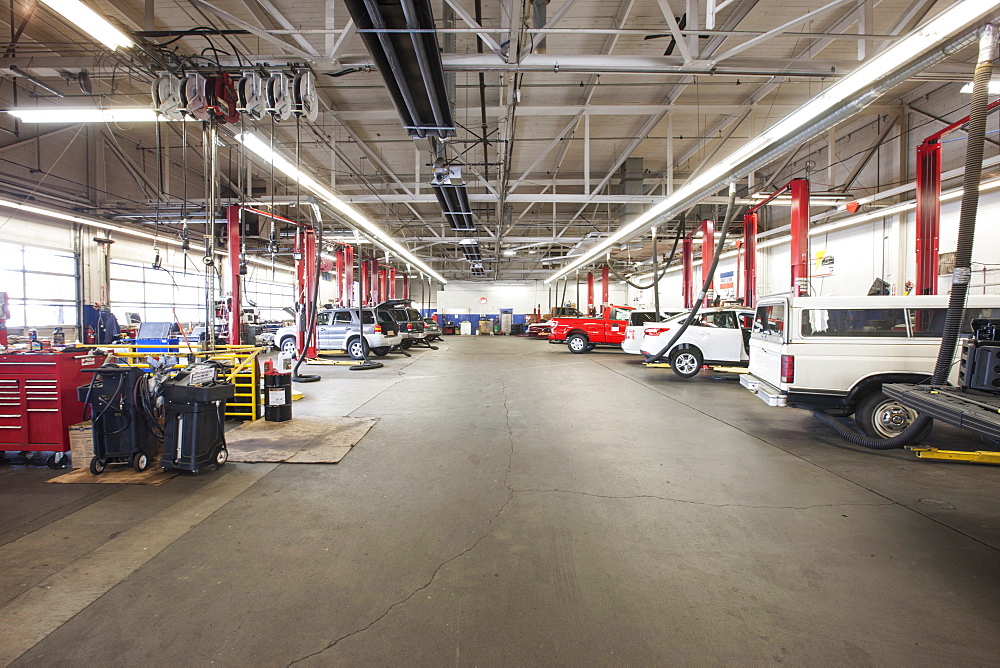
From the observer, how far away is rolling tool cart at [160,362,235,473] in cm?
397

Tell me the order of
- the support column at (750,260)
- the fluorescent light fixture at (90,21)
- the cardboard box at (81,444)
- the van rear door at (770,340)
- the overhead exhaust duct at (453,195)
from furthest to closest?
the support column at (750,260)
the overhead exhaust duct at (453,195)
the van rear door at (770,340)
the cardboard box at (81,444)
the fluorescent light fixture at (90,21)

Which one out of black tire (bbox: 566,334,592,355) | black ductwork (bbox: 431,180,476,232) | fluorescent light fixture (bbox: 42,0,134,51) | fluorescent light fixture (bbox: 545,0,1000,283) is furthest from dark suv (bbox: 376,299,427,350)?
fluorescent light fixture (bbox: 545,0,1000,283)

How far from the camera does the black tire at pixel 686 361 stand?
10.2 meters

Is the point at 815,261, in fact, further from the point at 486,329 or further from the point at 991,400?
the point at 486,329

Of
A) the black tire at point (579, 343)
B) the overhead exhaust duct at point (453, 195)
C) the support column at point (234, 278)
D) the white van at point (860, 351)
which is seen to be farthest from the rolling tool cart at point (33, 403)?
the black tire at point (579, 343)

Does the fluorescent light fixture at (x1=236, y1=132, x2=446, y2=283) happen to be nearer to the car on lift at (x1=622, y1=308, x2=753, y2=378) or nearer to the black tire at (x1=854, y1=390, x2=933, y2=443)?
the car on lift at (x1=622, y1=308, x2=753, y2=378)

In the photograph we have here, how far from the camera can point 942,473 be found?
4.12 metres

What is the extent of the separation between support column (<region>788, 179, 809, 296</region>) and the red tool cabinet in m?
12.0

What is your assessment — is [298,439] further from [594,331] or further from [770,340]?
[594,331]

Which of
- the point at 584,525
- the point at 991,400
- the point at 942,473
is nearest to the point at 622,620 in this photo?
the point at 584,525

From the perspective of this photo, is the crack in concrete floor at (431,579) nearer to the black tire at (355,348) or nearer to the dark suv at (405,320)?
the black tire at (355,348)

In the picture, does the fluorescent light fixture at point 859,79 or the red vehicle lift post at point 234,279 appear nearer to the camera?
the fluorescent light fixture at point 859,79

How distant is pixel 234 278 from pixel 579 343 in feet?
40.6

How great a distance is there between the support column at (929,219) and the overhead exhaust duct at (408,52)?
8.65m
